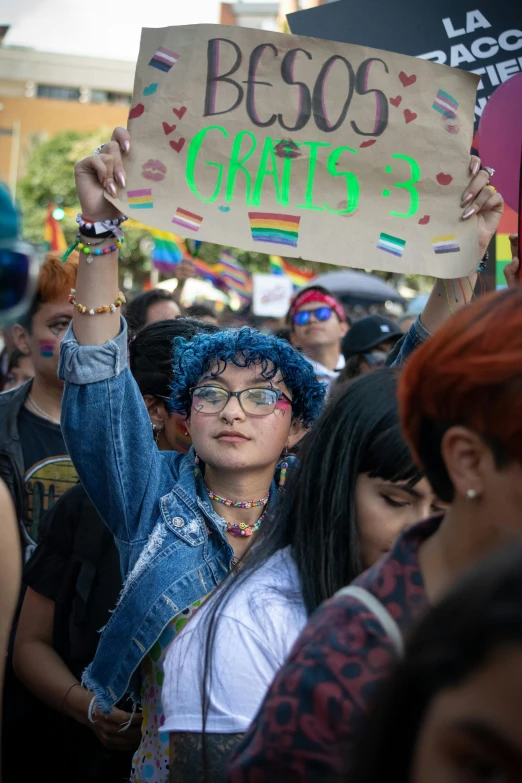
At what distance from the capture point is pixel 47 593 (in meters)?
2.61

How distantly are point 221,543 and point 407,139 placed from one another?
1.14 metres

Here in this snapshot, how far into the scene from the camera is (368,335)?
4938 millimetres

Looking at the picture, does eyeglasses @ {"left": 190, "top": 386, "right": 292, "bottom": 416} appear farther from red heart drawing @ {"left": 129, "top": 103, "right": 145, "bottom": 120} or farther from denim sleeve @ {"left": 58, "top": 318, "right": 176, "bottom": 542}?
red heart drawing @ {"left": 129, "top": 103, "right": 145, "bottom": 120}

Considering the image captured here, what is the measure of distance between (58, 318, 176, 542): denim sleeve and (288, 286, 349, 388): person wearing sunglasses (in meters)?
3.39

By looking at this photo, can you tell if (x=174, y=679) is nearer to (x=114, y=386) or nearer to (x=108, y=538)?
(x=114, y=386)

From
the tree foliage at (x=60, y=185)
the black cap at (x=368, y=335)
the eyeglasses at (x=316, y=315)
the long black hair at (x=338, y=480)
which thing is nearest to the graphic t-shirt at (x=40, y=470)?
the long black hair at (x=338, y=480)

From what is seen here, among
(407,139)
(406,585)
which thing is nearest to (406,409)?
(406,585)

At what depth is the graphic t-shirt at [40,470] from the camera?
3096 millimetres

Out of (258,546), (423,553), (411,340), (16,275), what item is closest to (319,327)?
(411,340)

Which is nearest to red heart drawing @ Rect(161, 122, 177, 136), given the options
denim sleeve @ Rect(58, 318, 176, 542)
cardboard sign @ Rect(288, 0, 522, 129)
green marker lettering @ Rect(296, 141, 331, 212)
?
green marker lettering @ Rect(296, 141, 331, 212)

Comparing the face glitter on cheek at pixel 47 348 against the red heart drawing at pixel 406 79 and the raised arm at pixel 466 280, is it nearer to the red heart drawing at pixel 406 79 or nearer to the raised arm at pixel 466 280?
the raised arm at pixel 466 280

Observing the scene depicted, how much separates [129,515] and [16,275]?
3.01ft

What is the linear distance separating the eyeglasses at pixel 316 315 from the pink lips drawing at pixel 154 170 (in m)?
3.41

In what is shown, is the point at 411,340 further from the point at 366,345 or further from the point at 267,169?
the point at 366,345
